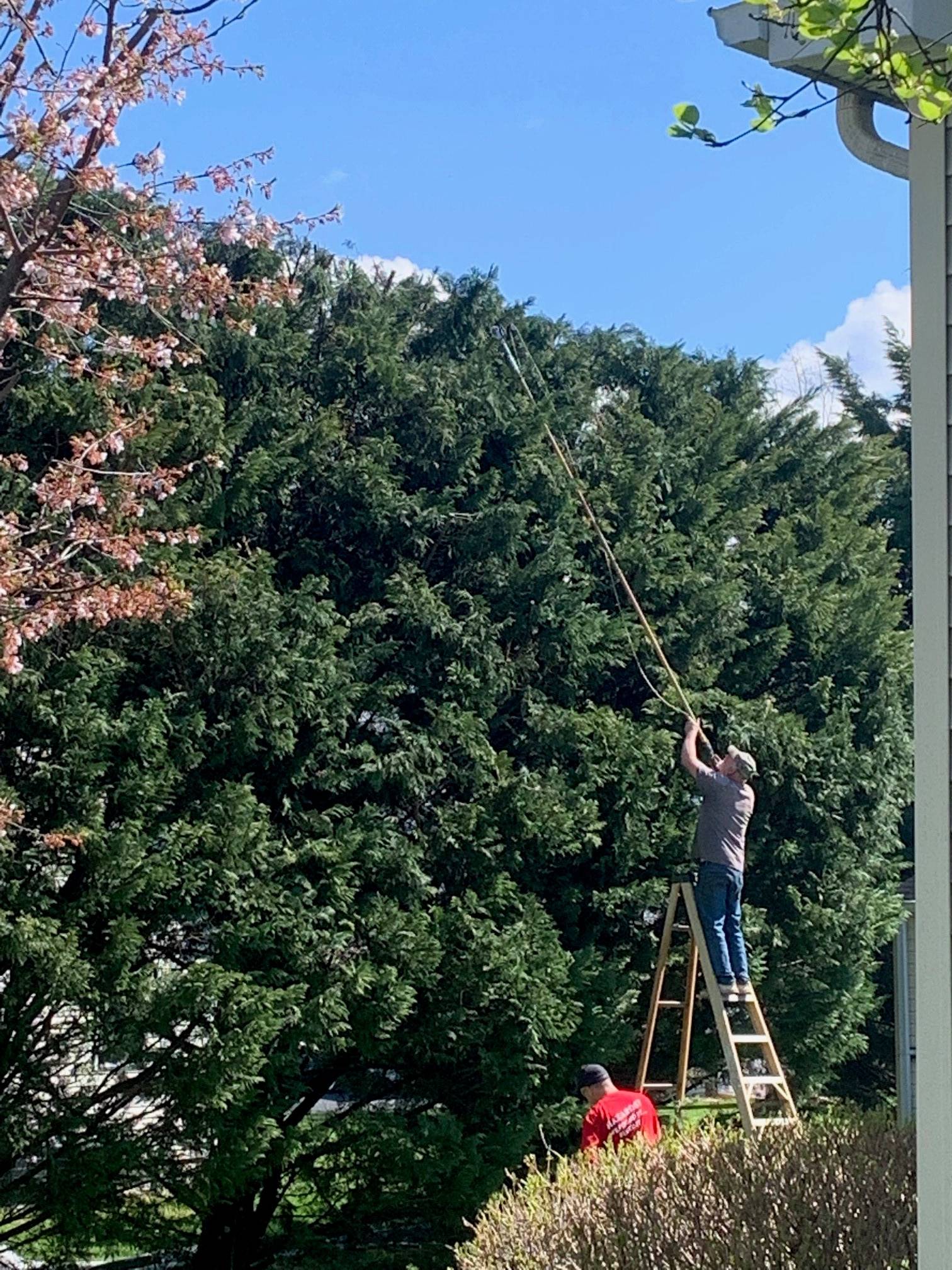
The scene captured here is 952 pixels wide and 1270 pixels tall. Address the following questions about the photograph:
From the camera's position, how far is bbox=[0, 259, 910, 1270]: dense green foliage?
825 centimetres

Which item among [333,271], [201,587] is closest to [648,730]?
[201,587]

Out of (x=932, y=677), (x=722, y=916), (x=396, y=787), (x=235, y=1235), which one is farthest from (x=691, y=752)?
(x=932, y=677)

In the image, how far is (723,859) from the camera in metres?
8.83

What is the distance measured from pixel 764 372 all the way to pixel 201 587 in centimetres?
523

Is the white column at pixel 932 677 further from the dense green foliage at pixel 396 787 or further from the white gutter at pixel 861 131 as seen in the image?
the dense green foliage at pixel 396 787

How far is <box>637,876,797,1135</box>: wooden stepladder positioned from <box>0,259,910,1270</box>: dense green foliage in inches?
11.4

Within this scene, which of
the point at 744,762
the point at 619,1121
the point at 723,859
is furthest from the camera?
the point at 723,859

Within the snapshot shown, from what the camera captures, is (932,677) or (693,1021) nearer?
(932,677)

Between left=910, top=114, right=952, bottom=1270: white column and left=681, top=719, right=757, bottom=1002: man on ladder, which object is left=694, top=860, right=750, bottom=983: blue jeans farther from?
left=910, top=114, right=952, bottom=1270: white column

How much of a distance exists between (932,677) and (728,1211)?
2093mm

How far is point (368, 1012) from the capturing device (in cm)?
854

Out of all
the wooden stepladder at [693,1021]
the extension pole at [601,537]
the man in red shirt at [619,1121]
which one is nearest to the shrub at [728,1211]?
the man in red shirt at [619,1121]

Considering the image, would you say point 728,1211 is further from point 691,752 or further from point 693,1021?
point 693,1021

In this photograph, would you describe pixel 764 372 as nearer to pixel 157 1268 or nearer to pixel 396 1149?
pixel 396 1149
